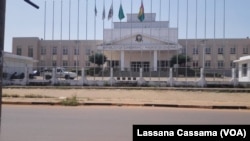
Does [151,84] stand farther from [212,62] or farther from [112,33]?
[212,62]

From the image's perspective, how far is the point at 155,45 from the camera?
64.7 meters

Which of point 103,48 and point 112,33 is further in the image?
point 112,33

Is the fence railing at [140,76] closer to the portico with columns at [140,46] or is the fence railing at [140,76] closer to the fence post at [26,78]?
the fence post at [26,78]

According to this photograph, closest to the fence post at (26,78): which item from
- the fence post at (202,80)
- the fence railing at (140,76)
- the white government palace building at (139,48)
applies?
the fence railing at (140,76)

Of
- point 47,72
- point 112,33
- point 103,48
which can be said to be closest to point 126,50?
point 103,48

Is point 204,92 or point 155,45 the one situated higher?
point 155,45

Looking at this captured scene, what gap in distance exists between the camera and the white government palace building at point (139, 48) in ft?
217

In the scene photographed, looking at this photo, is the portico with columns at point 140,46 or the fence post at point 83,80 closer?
the fence post at point 83,80

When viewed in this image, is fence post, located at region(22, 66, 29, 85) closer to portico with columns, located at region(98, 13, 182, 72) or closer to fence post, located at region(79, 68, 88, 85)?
fence post, located at region(79, 68, 88, 85)

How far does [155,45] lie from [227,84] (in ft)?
107

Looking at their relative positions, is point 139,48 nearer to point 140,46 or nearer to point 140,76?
point 140,46

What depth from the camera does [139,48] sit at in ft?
212

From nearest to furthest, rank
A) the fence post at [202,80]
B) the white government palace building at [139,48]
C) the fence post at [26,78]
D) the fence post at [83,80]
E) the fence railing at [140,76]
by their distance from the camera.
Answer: the fence post at [202,80] → the fence railing at [140,76] → the fence post at [83,80] → the fence post at [26,78] → the white government palace building at [139,48]

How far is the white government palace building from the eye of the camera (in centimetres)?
6625
